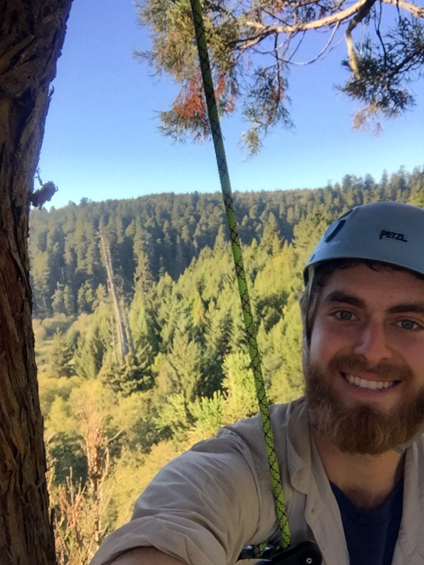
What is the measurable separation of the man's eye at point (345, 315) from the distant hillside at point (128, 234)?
13.2 ft

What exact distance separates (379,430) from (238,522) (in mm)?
253

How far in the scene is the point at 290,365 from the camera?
491 centimetres

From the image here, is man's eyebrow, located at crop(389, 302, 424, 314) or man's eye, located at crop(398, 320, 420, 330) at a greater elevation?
man's eyebrow, located at crop(389, 302, 424, 314)

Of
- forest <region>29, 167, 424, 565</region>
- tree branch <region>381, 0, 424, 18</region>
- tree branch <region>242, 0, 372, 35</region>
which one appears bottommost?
forest <region>29, 167, 424, 565</region>

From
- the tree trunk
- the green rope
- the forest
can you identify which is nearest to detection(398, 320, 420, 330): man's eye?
the green rope

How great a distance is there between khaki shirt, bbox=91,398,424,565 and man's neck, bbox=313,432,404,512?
1.1 inches

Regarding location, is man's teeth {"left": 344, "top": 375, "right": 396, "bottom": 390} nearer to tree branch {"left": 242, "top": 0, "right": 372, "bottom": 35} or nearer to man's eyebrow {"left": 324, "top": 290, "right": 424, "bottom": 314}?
man's eyebrow {"left": 324, "top": 290, "right": 424, "bottom": 314}

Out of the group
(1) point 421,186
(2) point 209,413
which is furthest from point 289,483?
(2) point 209,413

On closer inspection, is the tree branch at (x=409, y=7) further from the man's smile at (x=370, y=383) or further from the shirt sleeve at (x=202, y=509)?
the shirt sleeve at (x=202, y=509)

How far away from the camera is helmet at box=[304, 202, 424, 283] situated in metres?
0.63

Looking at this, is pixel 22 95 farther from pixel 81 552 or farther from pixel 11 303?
pixel 81 552

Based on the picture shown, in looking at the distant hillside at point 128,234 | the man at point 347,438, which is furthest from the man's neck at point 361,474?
the distant hillside at point 128,234

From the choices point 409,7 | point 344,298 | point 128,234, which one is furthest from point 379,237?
point 128,234

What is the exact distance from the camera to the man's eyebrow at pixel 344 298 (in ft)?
2.02
